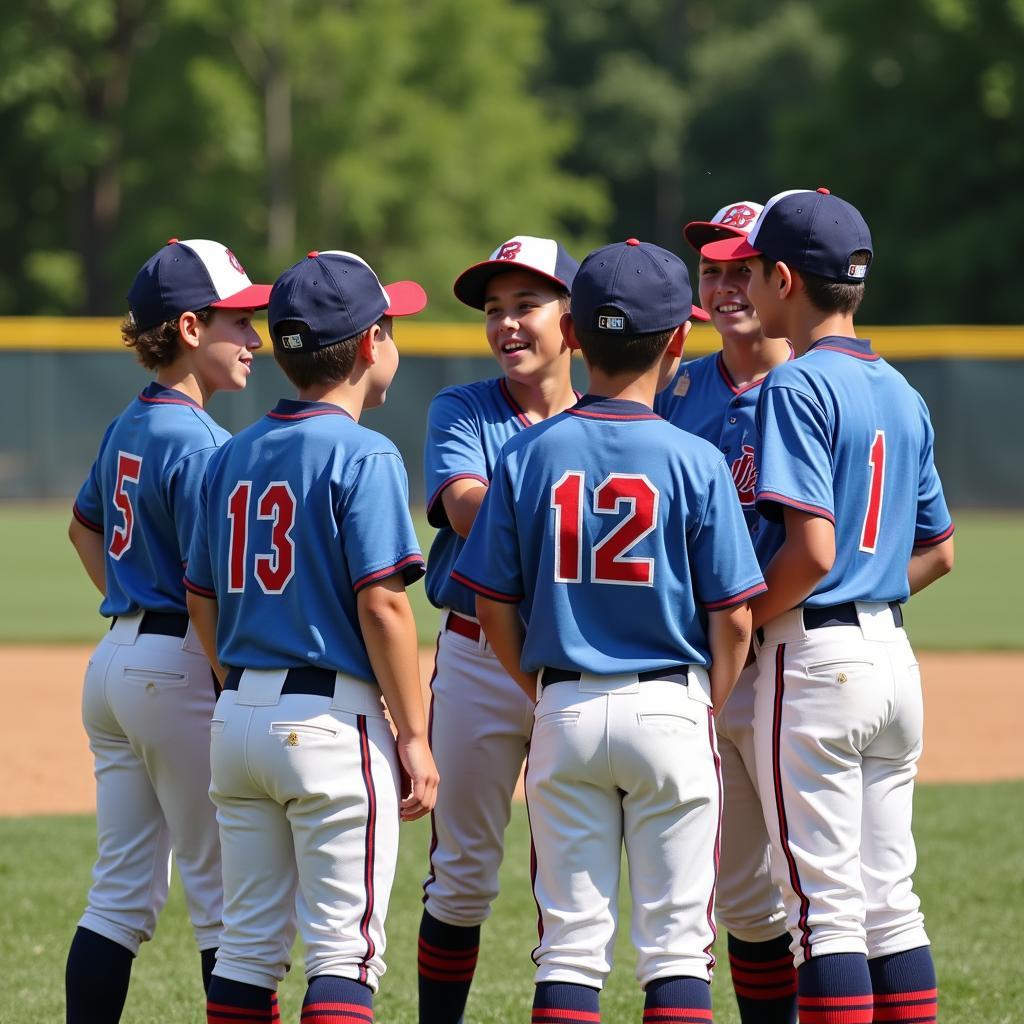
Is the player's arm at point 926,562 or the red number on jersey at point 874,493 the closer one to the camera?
the red number on jersey at point 874,493

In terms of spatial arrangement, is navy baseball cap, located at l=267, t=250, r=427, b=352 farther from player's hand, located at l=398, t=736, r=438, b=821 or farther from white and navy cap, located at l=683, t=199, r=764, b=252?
white and navy cap, located at l=683, t=199, r=764, b=252

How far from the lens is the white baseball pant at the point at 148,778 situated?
329cm

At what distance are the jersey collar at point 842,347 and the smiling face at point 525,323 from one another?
0.66 metres

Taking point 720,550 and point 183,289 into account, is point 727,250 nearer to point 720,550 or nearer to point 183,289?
point 720,550

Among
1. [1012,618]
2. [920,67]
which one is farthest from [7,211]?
[1012,618]

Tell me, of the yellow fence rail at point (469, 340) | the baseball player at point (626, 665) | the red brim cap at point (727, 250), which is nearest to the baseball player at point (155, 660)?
the baseball player at point (626, 665)

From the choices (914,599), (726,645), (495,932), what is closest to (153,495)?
(726,645)

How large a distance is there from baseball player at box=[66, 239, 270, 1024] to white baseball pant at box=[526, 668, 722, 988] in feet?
2.78

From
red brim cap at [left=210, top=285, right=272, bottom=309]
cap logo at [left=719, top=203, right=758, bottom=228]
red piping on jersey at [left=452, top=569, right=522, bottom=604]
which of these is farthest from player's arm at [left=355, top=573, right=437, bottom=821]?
cap logo at [left=719, top=203, right=758, bottom=228]

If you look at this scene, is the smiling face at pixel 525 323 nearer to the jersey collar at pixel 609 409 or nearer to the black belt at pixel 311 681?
the jersey collar at pixel 609 409

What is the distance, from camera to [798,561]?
2971mm

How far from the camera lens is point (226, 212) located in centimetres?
2736

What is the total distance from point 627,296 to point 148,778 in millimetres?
1495

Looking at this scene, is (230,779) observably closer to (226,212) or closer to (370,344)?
(370,344)
